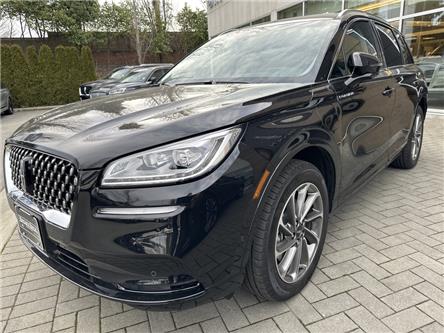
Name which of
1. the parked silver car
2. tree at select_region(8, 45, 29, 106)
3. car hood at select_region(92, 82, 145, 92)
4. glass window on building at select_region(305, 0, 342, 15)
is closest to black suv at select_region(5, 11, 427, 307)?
car hood at select_region(92, 82, 145, 92)

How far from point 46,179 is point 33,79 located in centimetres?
1561

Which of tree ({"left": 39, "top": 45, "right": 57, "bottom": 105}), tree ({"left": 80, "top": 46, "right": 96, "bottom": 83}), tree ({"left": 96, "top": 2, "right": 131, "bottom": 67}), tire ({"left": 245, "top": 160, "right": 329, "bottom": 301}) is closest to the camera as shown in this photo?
tire ({"left": 245, "top": 160, "right": 329, "bottom": 301})

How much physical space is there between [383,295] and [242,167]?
4.43 feet

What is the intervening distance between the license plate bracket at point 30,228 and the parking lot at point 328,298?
1.74 feet

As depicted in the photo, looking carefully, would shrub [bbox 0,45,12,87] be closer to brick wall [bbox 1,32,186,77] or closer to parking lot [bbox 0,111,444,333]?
brick wall [bbox 1,32,186,77]

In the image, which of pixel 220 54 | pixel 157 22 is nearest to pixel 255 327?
pixel 220 54

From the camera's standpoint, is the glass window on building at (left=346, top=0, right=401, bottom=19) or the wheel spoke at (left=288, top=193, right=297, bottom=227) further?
the glass window on building at (left=346, top=0, right=401, bottom=19)

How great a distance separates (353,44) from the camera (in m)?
2.74

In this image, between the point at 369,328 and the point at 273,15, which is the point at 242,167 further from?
the point at 273,15

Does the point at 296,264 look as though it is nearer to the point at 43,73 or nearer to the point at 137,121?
the point at 137,121

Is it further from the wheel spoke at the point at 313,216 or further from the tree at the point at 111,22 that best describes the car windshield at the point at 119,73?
the tree at the point at 111,22

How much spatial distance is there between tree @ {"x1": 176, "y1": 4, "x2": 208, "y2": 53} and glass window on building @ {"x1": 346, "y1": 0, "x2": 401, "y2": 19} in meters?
17.6

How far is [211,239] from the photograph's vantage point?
1.47 metres

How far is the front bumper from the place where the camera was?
1.40 m
